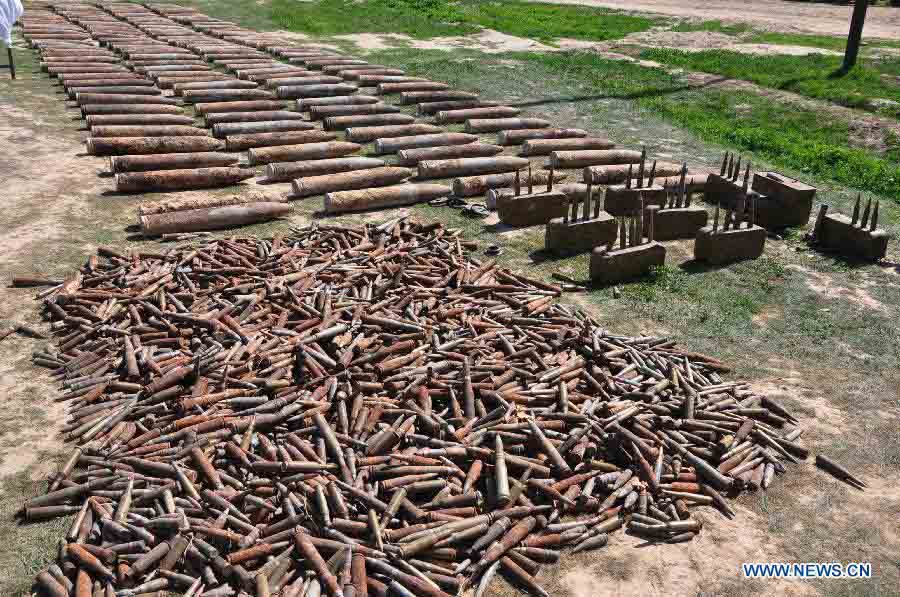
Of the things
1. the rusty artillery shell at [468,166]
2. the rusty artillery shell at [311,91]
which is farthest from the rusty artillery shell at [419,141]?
the rusty artillery shell at [311,91]

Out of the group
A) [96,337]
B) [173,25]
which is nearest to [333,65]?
[173,25]

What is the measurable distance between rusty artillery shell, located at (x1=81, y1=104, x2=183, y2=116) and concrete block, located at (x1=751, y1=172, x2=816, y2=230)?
56.4ft

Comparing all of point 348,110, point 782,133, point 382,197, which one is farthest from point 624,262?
point 348,110

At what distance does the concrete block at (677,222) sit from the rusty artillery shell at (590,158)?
420 centimetres

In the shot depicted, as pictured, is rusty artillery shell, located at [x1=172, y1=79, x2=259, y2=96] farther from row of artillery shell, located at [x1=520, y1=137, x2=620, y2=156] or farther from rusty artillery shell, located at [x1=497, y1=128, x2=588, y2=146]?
row of artillery shell, located at [x1=520, y1=137, x2=620, y2=156]

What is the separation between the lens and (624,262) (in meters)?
13.8

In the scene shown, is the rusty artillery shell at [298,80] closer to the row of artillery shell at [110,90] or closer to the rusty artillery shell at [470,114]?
the row of artillery shell at [110,90]

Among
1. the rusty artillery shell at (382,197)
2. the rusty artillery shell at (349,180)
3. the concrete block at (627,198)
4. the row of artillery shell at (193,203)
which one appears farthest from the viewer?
the rusty artillery shell at (349,180)

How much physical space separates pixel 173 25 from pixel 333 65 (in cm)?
1373

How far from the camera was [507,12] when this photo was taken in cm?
4503

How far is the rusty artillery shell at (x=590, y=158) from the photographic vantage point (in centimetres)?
2002

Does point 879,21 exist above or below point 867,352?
above

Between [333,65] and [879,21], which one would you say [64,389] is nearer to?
[333,65]

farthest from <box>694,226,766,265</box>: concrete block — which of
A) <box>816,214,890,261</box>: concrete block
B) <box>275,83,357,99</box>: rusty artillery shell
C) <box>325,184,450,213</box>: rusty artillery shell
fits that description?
<box>275,83,357,99</box>: rusty artillery shell
